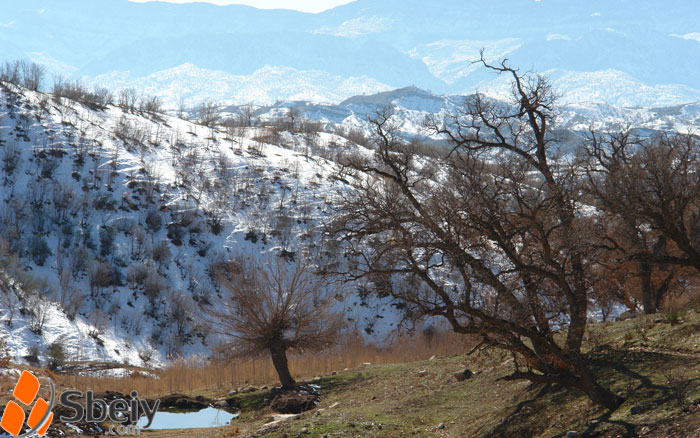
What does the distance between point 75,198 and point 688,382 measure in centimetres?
5006

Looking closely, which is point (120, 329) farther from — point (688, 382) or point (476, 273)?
point (688, 382)

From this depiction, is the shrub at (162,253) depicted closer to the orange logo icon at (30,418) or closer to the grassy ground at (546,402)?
the grassy ground at (546,402)

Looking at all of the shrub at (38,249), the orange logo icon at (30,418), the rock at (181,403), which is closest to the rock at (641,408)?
the orange logo icon at (30,418)

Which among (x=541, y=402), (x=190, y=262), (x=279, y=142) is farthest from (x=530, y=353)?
(x=279, y=142)

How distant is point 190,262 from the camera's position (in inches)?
1959

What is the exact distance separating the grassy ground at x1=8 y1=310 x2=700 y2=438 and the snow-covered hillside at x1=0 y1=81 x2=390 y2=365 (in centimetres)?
1768

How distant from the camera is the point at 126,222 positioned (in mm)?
50969

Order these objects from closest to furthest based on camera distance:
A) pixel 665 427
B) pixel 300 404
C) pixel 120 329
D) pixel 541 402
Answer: pixel 665 427 → pixel 541 402 → pixel 300 404 → pixel 120 329

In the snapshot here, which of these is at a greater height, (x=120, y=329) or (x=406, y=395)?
(x=406, y=395)

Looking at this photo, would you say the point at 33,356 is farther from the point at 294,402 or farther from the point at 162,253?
the point at 294,402

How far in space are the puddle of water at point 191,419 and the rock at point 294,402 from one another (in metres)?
1.73

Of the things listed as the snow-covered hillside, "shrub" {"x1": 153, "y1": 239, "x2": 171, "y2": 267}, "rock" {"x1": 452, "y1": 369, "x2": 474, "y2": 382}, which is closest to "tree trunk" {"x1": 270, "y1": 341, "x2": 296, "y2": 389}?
"rock" {"x1": 452, "y1": 369, "x2": 474, "y2": 382}

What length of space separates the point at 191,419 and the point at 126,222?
35891mm

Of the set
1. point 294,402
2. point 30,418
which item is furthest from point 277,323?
point 30,418
